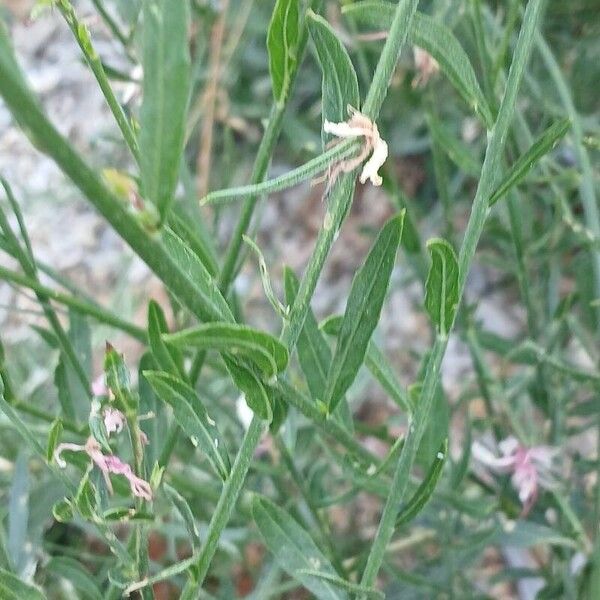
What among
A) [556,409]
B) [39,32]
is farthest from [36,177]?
[556,409]

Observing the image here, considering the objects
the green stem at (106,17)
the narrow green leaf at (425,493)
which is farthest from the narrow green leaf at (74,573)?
the green stem at (106,17)

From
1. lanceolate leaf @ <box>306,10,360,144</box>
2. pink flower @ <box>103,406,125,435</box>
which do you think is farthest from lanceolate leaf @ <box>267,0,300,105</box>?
pink flower @ <box>103,406,125,435</box>

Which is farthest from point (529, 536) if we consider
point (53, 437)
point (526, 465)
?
point (53, 437)

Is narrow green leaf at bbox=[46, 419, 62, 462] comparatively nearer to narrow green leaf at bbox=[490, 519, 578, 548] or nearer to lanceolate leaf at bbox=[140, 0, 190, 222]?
lanceolate leaf at bbox=[140, 0, 190, 222]

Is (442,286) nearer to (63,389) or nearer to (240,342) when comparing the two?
(240,342)

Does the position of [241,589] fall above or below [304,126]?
below

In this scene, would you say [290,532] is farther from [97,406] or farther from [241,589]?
[241,589]
